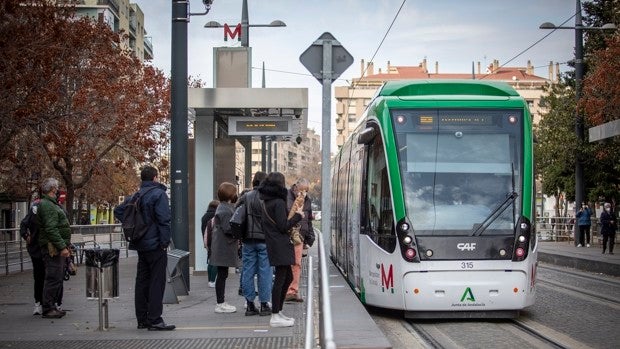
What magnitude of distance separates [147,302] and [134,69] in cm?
3168

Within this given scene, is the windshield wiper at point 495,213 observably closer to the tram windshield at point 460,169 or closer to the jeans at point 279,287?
the tram windshield at point 460,169

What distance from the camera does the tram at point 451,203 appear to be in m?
11.9

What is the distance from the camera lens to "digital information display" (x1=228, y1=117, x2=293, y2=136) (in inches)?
786

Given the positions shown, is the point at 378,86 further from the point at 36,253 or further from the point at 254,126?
the point at 36,253

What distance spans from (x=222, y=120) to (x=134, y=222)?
1127 cm

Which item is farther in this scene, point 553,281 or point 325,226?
point 553,281

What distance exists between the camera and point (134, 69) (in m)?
41.6

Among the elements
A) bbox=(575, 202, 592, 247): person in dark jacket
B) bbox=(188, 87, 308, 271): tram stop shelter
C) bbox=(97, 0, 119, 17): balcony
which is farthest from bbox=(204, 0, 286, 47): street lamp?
bbox=(97, 0, 119, 17): balcony

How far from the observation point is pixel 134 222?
10.6m

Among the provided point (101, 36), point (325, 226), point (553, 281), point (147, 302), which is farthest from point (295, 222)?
point (101, 36)

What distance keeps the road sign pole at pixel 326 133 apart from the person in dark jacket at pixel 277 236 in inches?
13.7

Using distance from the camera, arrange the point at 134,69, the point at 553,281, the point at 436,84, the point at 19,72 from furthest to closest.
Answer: the point at 134,69
the point at 19,72
the point at 553,281
the point at 436,84

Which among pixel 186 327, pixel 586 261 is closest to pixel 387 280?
pixel 186 327

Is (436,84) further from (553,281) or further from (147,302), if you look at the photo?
(553,281)
